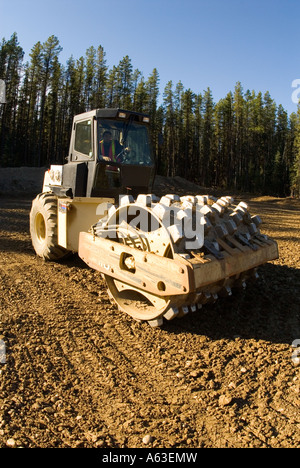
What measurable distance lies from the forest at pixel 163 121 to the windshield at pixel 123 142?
112 ft

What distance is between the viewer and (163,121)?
178 ft

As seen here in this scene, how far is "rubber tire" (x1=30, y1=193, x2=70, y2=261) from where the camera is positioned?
597 centimetres

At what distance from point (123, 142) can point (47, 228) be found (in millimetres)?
1853

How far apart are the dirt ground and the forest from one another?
119 ft

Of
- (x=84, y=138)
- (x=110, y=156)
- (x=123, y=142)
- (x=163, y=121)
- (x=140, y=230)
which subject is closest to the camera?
(x=140, y=230)

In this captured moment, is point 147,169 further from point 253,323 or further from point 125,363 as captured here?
point 125,363

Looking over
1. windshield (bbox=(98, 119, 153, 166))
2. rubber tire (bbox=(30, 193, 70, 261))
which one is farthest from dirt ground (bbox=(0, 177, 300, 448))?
windshield (bbox=(98, 119, 153, 166))

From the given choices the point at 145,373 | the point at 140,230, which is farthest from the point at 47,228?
the point at 145,373

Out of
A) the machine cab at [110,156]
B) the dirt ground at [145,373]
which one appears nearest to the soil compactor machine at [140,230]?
the machine cab at [110,156]

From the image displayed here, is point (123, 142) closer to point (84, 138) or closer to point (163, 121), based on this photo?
point (84, 138)

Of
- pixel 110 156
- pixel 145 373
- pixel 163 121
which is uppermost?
pixel 163 121

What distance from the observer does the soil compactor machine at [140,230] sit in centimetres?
354

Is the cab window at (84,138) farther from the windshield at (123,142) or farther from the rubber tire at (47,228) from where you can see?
the rubber tire at (47,228)

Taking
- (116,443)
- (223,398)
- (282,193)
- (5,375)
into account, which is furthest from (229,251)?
(282,193)
